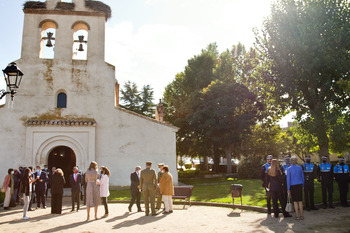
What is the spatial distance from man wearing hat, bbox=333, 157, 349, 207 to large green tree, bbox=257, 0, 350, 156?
6.10 meters

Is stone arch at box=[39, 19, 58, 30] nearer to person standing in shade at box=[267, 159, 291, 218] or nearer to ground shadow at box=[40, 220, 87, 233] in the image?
ground shadow at box=[40, 220, 87, 233]

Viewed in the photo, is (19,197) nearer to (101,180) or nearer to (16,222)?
(16,222)

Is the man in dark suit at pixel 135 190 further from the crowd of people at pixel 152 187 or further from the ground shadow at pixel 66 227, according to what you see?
the ground shadow at pixel 66 227

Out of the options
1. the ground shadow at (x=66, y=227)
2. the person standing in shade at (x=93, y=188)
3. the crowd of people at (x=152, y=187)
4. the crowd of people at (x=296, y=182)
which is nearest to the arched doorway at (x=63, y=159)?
the crowd of people at (x=152, y=187)

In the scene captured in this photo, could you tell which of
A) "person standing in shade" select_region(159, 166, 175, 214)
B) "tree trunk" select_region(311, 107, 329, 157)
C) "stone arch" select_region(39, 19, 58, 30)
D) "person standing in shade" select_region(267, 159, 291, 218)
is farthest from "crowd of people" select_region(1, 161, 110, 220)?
"tree trunk" select_region(311, 107, 329, 157)

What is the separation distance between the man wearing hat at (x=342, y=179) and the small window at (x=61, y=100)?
1675cm

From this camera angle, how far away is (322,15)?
58.9 ft

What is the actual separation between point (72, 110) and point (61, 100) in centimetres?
115

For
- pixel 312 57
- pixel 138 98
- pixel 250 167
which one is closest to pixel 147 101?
pixel 138 98

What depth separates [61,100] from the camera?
20.3 m

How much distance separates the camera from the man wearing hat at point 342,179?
11.7 metres

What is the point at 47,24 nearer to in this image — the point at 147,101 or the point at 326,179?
the point at 326,179

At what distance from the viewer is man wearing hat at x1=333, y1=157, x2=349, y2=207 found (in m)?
11.7

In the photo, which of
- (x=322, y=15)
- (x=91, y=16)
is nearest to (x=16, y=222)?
(x=91, y=16)
